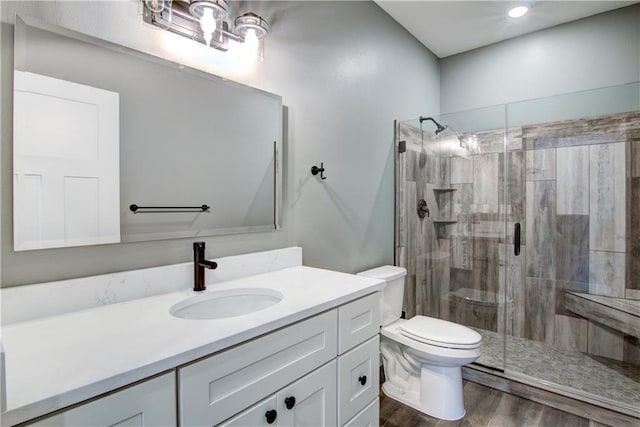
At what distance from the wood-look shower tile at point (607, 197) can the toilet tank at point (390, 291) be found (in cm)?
150

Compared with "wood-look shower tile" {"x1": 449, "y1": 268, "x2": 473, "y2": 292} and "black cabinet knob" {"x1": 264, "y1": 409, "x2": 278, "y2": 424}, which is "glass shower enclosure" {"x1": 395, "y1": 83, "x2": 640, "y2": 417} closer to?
"wood-look shower tile" {"x1": 449, "y1": 268, "x2": 473, "y2": 292}

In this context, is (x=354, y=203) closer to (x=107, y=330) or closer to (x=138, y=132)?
(x=138, y=132)

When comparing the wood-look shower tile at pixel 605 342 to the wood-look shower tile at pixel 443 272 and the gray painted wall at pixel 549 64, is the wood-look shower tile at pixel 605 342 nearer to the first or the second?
the wood-look shower tile at pixel 443 272

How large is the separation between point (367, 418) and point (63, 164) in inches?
59.2

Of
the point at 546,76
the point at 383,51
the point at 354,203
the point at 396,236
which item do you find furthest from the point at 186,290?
the point at 546,76

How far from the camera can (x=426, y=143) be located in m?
2.92

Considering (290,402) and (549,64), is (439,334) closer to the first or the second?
(290,402)

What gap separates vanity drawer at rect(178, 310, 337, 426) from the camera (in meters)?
0.82

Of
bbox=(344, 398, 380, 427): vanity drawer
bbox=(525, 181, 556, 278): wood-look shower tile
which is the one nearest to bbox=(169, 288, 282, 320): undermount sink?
bbox=(344, 398, 380, 427): vanity drawer

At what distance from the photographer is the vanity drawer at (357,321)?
127cm

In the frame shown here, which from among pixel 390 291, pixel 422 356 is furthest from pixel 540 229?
pixel 422 356

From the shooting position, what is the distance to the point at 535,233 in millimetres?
2729

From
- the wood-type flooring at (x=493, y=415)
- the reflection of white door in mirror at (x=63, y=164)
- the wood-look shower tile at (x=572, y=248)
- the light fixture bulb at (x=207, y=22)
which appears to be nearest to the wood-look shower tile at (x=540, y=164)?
the wood-look shower tile at (x=572, y=248)

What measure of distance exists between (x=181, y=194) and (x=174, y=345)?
0.73 meters
